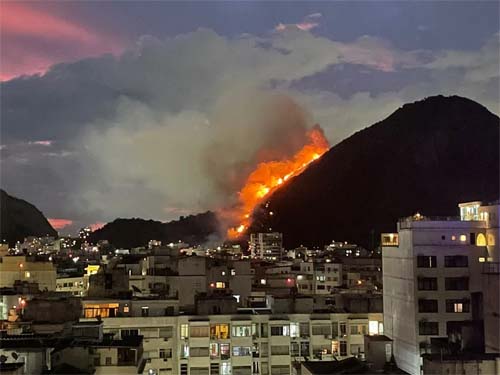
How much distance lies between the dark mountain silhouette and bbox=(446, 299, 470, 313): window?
266 ft

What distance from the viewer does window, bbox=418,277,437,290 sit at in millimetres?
23469

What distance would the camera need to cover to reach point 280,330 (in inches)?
1053

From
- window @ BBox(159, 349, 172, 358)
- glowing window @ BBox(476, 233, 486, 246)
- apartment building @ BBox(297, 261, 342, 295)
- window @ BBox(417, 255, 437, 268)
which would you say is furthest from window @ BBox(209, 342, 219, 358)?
apartment building @ BBox(297, 261, 342, 295)

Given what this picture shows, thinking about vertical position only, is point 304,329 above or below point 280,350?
above

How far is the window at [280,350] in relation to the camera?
2662 centimetres

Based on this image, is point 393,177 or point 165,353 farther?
point 393,177

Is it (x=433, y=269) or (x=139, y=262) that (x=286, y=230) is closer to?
(x=139, y=262)

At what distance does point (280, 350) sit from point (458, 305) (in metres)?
7.35

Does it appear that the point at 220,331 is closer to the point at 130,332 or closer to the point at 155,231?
the point at 130,332

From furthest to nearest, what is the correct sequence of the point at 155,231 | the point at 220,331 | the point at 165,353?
1. the point at 155,231
2. the point at 220,331
3. the point at 165,353

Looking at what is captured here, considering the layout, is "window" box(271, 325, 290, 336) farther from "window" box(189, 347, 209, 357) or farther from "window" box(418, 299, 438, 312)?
"window" box(418, 299, 438, 312)

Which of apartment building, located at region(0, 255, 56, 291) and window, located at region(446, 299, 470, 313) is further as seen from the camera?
apartment building, located at region(0, 255, 56, 291)

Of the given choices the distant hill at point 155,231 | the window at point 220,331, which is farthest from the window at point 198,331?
the distant hill at point 155,231

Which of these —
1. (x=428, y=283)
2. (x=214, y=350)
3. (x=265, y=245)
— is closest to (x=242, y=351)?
(x=214, y=350)
